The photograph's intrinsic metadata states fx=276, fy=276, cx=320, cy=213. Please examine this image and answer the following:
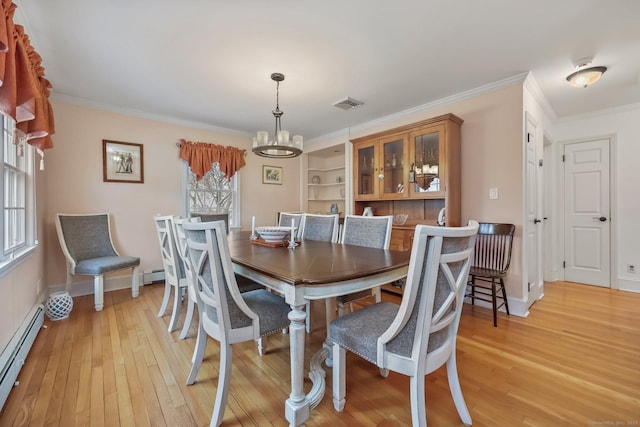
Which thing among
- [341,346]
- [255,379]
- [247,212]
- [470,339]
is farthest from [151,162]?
[470,339]

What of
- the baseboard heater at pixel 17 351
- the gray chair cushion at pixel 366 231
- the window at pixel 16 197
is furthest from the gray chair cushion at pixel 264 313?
the window at pixel 16 197

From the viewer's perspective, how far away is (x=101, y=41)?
2.12 meters

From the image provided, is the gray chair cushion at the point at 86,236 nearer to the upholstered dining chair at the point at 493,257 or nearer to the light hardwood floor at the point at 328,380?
the light hardwood floor at the point at 328,380

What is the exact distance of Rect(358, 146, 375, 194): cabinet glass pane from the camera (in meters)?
3.82

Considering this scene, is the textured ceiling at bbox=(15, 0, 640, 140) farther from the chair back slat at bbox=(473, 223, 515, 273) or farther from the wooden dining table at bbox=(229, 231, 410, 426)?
the wooden dining table at bbox=(229, 231, 410, 426)

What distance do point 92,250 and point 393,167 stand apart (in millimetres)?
3771

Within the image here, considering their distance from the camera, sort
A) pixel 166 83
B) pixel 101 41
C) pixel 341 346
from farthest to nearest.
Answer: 1. pixel 166 83
2. pixel 101 41
3. pixel 341 346

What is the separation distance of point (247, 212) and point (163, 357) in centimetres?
298

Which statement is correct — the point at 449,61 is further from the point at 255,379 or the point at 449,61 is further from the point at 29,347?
the point at 29,347

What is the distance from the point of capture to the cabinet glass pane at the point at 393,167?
348 cm

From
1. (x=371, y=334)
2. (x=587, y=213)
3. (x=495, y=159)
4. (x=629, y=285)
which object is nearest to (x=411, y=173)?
(x=495, y=159)

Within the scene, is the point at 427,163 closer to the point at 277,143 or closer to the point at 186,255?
the point at 277,143

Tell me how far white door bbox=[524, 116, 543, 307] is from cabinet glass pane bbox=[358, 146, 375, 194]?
1720 millimetres

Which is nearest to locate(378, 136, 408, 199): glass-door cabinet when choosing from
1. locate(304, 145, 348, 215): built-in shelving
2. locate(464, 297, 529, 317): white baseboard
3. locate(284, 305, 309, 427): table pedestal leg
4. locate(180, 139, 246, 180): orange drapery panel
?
locate(464, 297, 529, 317): white baseboard
